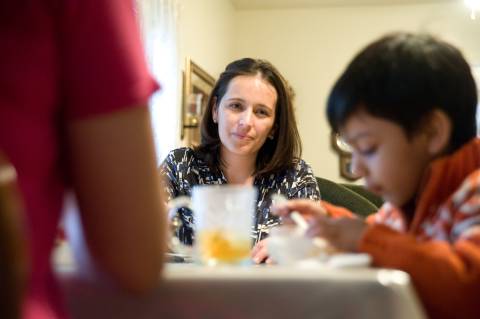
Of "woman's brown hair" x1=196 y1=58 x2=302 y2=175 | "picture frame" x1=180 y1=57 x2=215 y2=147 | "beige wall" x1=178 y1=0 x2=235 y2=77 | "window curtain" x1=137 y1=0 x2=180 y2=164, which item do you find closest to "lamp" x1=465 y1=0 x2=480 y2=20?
"beige wall" x1=178 y1=0 x2=235 y2=77

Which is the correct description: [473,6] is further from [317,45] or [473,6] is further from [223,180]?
[223,180]

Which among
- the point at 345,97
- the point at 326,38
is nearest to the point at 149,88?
the point at 345,97

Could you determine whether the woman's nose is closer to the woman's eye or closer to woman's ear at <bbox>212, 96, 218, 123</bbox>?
the woman's eye

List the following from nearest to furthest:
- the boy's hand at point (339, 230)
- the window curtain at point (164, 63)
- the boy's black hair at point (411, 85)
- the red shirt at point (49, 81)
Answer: the red shirt at point (49, 81) < the boy's hand at point (339, 230) < the boy's black hair at point (411, 85) < the window curtain at point (164, 63)

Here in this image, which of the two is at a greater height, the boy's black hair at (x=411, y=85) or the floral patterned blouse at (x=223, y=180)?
the boy's black hair at (x=411, y=85)

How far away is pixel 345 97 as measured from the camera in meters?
0.98

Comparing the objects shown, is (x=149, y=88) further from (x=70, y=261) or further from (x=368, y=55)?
(x=368, y=55)

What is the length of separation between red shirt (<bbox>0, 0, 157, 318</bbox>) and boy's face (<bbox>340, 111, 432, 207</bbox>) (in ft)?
1.61

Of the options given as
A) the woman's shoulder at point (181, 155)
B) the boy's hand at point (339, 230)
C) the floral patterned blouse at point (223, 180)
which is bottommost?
the boy's hand at point (339, 230)

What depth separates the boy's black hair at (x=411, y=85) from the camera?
0.93 metres

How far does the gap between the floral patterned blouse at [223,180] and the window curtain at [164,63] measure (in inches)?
39.6

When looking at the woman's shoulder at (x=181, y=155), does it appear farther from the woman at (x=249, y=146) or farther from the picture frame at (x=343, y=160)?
the picture frame at (x=343, y=160)

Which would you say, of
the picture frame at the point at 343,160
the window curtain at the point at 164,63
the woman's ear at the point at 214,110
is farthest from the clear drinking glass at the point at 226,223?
the picture frame at the point at 343,160

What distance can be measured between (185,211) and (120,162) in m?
1.28
